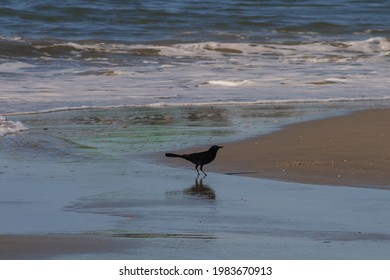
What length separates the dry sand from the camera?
7301mm

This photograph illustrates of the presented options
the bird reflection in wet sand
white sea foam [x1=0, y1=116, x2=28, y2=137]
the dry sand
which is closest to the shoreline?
the dry sand

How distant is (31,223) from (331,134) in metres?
4.16

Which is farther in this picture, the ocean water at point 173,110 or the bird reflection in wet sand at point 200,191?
the bird reflection in wet sand at point 200,191

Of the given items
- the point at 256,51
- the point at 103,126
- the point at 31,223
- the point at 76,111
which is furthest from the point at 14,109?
the point at 256,51

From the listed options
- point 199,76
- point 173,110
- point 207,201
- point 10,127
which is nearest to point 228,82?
point 199,76

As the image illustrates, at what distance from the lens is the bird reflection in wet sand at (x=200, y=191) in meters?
6.66

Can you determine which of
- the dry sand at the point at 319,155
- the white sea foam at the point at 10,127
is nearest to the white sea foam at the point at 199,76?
the white sea foam at the point at 10,127

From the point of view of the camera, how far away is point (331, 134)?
928cm

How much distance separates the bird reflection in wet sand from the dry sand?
54 centimetres

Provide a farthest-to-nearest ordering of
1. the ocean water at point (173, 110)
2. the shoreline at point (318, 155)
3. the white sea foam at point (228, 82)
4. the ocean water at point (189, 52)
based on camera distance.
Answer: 1. the white sea foam at point (228, 82)
2. the ocean water at point (189, 52)
3. the shoreline at point (318, 155)
4. the ocean water at point (173, 110)

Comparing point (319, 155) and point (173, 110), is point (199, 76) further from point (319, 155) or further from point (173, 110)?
point (319, 155)

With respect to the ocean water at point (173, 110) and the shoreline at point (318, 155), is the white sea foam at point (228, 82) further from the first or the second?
the shoreline at point (318, 155)

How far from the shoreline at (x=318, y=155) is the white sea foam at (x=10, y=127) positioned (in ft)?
6.35

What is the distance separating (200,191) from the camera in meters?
6.85
